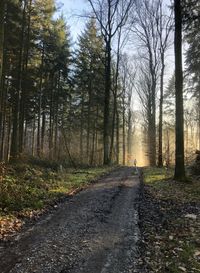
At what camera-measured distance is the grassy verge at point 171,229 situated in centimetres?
664

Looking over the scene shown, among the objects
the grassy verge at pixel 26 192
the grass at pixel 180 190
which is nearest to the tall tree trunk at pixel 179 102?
the grass at pixel 180 190

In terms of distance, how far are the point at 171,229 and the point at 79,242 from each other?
247 cm

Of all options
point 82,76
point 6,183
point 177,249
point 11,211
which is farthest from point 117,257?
point 82,76

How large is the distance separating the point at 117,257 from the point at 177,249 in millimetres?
1328

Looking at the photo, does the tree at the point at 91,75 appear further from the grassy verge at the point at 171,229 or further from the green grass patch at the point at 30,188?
the grassy verge at the point at 171,229

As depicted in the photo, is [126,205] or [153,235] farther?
[126,205]

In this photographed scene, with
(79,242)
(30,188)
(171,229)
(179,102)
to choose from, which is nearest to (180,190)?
(179,102)

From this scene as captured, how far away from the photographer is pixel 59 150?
96.8 feet

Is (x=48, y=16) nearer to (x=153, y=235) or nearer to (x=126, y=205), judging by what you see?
(x=126, y=205)

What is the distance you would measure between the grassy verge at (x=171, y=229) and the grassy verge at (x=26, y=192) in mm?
3136

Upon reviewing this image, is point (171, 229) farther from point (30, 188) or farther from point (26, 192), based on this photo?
point (30, 188)

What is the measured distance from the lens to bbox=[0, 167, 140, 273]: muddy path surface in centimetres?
633

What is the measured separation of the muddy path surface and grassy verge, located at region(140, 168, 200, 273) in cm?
33

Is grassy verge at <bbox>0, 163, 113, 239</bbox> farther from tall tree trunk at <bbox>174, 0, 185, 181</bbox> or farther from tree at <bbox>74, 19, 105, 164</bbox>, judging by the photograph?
tree at <bbox>74, 19, 105, 164</bbox>
